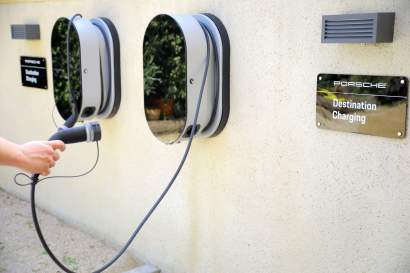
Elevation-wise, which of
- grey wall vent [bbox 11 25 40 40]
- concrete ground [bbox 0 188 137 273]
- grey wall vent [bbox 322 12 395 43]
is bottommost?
concrete ground [bbox 0 188 137 273]

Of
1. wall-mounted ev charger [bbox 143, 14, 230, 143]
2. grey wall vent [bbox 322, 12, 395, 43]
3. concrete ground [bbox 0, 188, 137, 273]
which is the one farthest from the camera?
concrete ground [bbox 0, 188, 137, 273]

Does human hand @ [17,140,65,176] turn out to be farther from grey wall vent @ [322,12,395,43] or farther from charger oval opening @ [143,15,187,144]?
grey wall vent @ [322,12,395,43]

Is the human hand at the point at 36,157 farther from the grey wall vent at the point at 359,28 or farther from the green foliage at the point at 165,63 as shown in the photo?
the grey wall vent at the point at 359,28

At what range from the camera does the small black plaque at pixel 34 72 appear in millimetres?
5031

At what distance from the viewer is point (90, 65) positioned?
13.1ft

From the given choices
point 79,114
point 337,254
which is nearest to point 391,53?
point 337,254

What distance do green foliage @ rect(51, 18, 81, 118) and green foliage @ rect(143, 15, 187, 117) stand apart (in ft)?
2.56

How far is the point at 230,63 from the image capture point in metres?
3.26

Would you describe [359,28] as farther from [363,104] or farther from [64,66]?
[64,66]

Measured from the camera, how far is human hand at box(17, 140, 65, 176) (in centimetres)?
220

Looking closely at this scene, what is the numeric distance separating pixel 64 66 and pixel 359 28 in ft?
8.21

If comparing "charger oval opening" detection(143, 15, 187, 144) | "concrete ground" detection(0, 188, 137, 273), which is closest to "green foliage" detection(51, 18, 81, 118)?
"charger oval opening" detection(143, 15, 187, 144)

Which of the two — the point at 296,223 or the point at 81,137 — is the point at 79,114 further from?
the point at 296,223

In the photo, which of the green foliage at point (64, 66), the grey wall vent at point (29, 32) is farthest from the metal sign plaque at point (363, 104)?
the grey wall vent at point (29, 32)
